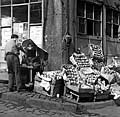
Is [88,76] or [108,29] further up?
[108,29]

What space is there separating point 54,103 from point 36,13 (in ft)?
15.7

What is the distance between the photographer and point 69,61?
33.7 ft

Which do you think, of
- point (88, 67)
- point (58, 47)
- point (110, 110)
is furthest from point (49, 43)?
point (110, 110)

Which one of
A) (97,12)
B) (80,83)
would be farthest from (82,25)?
(80,83)

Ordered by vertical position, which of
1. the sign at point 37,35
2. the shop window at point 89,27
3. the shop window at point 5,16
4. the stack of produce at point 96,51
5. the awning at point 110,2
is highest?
the awning at point 110,2

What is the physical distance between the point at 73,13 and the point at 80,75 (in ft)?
10.3

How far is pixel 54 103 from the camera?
24.7ft

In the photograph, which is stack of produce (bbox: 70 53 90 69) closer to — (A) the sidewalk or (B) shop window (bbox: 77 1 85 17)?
(A) the sidewalk

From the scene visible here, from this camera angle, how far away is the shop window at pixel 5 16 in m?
11.6

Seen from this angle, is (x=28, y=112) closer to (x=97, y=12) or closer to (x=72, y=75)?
(x=72, y=75)

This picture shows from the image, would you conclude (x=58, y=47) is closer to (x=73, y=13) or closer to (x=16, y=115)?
(x=73, y=13)

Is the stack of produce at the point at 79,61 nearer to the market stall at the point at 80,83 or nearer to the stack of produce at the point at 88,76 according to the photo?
the market stall at the point at 80,83

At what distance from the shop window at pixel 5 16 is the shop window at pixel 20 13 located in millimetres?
313

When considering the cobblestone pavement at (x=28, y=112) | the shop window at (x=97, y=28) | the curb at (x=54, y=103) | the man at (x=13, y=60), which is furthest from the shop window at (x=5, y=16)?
the cobblestone pavement at (x=28, y=112)
